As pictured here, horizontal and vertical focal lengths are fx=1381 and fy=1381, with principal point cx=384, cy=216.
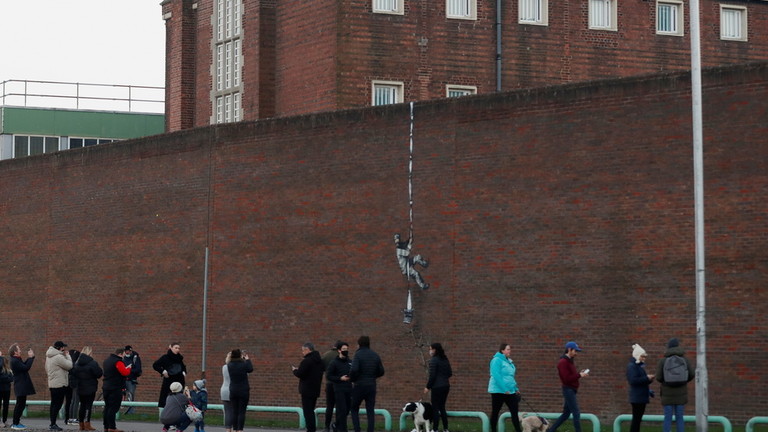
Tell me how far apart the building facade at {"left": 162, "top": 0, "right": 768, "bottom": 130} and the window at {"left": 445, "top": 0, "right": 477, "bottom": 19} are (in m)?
0.03

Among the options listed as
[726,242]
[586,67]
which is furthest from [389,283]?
[586,67]

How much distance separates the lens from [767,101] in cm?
2367

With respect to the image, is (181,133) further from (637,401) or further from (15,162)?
(637,401)

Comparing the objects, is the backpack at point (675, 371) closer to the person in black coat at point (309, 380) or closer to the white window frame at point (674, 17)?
the person in black coat at point (309, 380)

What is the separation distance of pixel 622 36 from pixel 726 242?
1743cm

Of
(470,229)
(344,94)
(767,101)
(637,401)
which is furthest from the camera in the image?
(344,94)

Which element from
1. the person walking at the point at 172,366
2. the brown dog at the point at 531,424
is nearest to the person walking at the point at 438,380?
the brown dog at the point at 531,424

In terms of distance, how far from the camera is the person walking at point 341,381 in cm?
2259

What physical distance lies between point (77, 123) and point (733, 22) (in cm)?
2759

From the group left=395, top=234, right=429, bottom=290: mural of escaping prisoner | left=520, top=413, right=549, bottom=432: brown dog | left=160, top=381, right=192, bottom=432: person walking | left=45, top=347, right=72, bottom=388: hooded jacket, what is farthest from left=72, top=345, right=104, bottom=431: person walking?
left=520, top=413, right=549, bottom=432: brown dog

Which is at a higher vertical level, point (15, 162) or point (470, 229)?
point (15, 162)

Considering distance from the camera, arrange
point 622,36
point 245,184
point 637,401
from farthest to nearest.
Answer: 1. point 622,36
2. point 245,184
3. point 637,401

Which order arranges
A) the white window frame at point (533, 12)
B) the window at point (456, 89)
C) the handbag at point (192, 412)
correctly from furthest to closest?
the white window frame at point (533, 12)
the window at point (456, 89)
the handbag at point (192, 412)

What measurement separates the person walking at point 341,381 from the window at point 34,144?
36301mm
